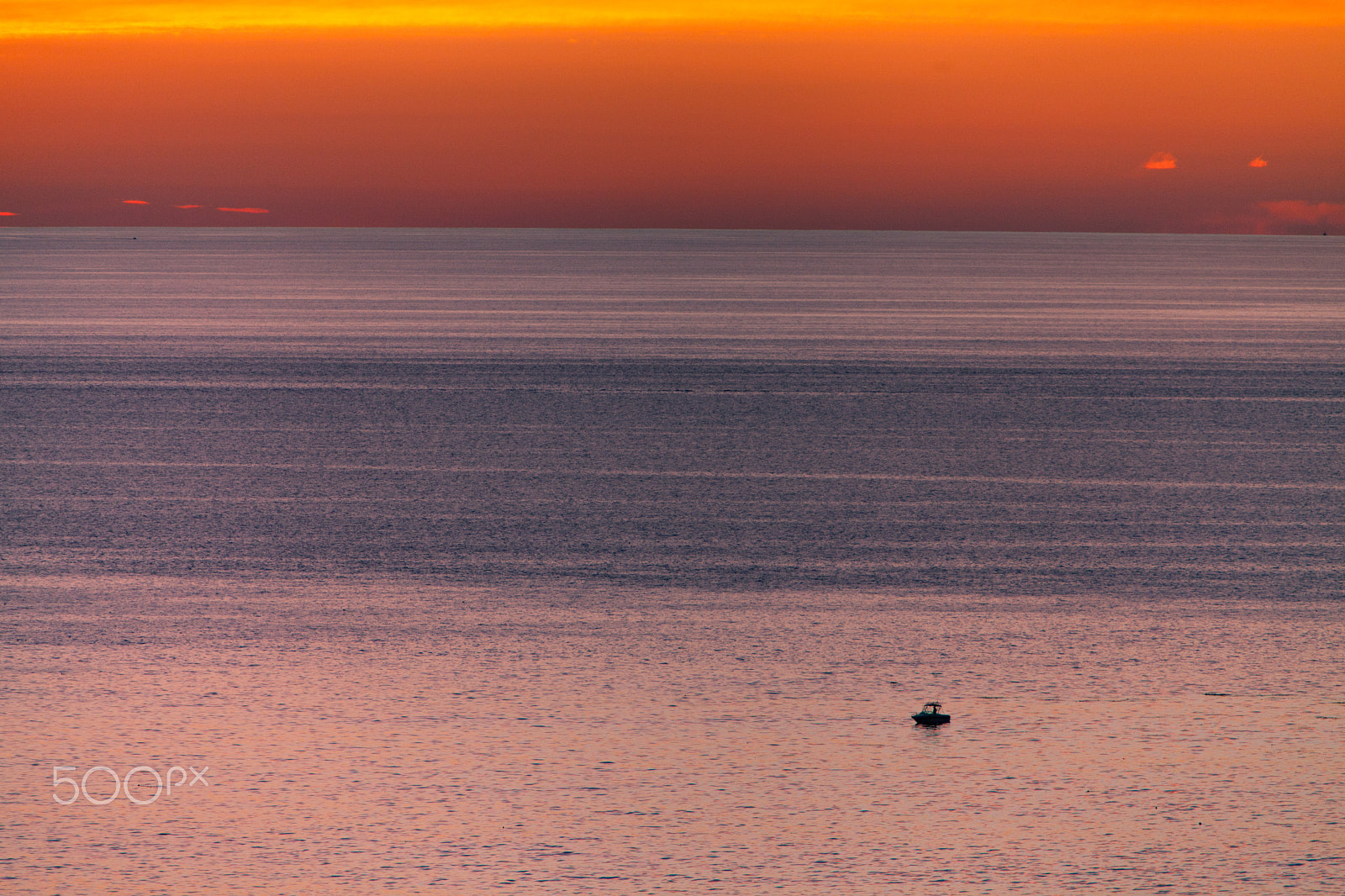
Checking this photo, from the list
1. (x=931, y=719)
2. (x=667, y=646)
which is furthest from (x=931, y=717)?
(x=667, y=646)

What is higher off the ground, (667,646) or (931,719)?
(667,646)

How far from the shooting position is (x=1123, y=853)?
5.22 meters

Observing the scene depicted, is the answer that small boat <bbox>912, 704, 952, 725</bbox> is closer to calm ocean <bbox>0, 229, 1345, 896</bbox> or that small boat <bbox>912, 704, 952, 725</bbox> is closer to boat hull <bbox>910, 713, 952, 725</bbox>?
boat hull <bbox>910, 713, 952, 725</bbox>

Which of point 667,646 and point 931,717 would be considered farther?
point 667,646

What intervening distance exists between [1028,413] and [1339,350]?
16.8 metres

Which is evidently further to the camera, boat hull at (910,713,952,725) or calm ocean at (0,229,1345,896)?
boat hull at (910,713,952,725)

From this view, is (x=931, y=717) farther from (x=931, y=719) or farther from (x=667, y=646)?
(x=667, y=646)

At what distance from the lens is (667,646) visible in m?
7.96

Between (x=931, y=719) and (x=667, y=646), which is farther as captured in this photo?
(x=667, y=646)

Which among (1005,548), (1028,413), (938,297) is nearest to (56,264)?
(938,297)

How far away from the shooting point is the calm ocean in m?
5.30

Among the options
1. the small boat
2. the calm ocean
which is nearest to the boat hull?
the small boat

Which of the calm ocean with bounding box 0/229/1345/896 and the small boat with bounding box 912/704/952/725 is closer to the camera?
the calm ocean with bounding box 0/229/1345/896

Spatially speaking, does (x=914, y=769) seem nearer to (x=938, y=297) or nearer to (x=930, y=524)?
(x=930, y=524)
